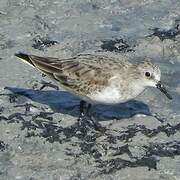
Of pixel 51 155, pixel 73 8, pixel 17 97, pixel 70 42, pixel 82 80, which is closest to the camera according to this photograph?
pixel 51 155

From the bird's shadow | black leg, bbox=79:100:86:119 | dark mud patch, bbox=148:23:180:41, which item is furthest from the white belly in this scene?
dark mud patch, bbox=148:23:180:41

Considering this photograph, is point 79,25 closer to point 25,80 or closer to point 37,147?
point 25,80

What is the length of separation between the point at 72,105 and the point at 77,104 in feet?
0.29

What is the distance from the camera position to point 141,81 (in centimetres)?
923

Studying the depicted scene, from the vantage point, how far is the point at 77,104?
9859 mm

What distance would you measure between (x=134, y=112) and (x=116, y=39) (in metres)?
2.30

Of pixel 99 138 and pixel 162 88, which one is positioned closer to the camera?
pixel 99 138

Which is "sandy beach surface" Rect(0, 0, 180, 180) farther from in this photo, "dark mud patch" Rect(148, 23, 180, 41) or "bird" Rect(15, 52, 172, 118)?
"bird" Rect(15, 52, 172, 118)

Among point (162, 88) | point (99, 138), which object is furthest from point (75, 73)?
point (162, 88)

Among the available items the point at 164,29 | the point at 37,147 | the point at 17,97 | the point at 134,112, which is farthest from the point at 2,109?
the point at 164,29

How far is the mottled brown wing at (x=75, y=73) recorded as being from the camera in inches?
358

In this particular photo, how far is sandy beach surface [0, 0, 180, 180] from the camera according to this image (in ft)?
→ 27.6

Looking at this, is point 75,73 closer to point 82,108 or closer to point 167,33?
point 82,108

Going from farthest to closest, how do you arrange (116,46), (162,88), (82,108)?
1. (116,46)
2. (82,108)
3. (162,88)
